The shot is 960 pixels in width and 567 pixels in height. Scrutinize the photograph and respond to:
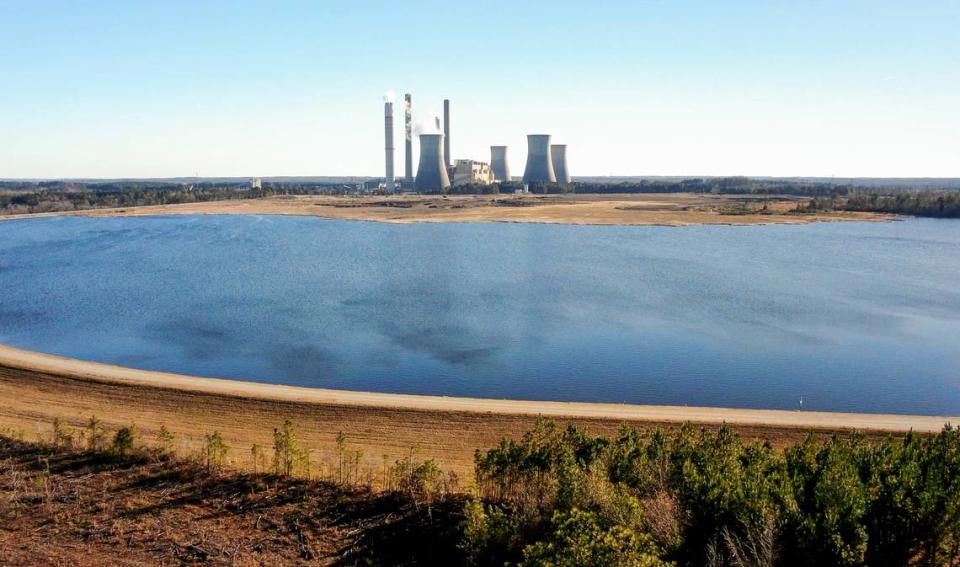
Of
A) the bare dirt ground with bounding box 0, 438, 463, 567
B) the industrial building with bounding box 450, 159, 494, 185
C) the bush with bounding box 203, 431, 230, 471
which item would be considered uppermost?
the industrial building with bounding box 450, 159, 494, 185

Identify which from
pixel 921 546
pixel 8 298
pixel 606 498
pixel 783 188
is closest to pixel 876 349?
pixel 921 546

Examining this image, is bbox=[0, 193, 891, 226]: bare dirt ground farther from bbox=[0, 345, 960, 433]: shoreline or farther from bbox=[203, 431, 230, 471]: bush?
bbox=[203, 431, 230, 471]: bush

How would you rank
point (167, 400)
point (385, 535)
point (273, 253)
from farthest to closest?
1. point (273, 253)
2. point (167, 400)
3. point (385, 535)

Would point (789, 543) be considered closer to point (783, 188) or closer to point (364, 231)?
point (364, 231)

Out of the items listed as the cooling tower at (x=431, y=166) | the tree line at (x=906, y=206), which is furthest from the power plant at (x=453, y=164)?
the tree line at (x=906, y=206)

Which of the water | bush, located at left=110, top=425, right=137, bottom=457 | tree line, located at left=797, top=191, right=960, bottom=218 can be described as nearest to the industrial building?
tree line, located at left=797, top=191, right=960, bottom=218

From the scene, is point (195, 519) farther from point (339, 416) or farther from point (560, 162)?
point (560, 162)

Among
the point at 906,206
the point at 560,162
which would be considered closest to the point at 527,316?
the point at 906,206
